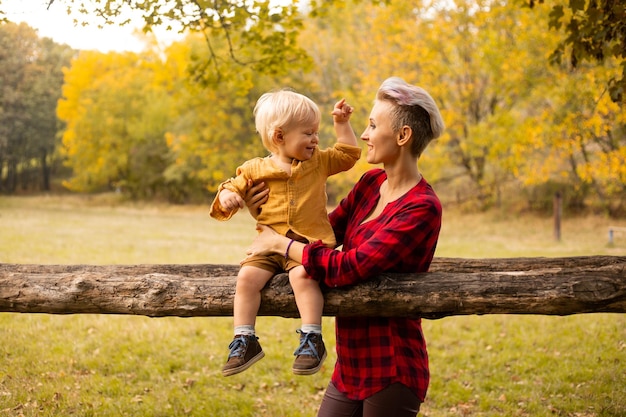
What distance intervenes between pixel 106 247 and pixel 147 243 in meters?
1.76

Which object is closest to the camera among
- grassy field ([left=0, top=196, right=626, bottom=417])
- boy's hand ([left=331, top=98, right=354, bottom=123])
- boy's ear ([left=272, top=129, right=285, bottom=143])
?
boy's ear ([left=272, top=129, right=285, bottom=143])

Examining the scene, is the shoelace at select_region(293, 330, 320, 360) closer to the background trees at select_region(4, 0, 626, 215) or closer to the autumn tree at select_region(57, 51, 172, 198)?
the background trees at select_region(4, 0, 626, 215)

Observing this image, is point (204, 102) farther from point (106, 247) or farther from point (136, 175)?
point (106, 247)

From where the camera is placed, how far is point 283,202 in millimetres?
3236

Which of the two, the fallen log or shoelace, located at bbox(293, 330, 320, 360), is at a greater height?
the fallen log

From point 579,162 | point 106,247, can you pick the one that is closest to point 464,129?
point 579,162

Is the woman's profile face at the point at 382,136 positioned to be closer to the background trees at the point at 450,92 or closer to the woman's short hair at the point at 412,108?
the woman's short hair at the point at 412,108

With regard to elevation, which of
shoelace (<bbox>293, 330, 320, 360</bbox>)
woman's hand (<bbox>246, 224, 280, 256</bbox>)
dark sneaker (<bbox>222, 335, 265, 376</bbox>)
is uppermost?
woman's hand (<bbox>246, 224, 280, 256</bbox>)

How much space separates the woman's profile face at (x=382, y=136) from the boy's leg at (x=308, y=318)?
675 mm

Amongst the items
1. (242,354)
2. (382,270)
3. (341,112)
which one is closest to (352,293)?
(382,270)

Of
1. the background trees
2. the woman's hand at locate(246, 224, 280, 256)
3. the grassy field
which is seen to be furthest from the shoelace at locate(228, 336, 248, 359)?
the background trees

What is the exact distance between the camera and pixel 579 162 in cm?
2358

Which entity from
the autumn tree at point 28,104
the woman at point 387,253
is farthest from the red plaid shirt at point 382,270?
the autumn tree at point 28,104

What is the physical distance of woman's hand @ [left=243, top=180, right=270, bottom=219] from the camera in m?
3.26
